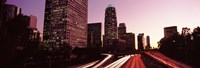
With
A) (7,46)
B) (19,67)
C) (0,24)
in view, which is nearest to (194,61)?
(19,67)

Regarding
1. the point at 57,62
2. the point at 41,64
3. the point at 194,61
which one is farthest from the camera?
the point at 194,61

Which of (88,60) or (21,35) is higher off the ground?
(21,35)

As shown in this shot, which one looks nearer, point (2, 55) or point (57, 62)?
point (57, 62)

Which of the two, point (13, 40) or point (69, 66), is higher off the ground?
point (13, 40)

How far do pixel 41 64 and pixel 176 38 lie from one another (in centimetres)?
9867

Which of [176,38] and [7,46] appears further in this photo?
[176,38]

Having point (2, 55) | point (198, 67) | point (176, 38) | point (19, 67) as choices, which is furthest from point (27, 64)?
point (176, 38)

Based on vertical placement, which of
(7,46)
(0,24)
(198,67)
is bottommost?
(198,67)

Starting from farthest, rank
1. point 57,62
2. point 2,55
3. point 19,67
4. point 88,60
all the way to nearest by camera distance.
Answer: point 88,60 → point 2,55 → point 57,62 → point 19,67

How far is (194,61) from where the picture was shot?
192 ft

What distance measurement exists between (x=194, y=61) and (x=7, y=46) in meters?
56.2

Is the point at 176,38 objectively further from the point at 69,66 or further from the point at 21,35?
the point at 21,35

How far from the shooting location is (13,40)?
61406 millimetres

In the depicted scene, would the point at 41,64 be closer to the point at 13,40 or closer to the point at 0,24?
the point at 13,40
